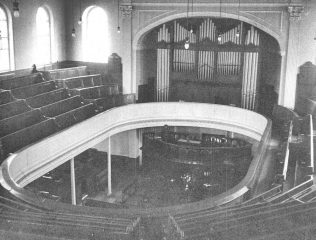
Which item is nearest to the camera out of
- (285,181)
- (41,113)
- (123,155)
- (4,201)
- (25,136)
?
(4,201)

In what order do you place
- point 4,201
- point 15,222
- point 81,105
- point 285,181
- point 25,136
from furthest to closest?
point 81,105 < point 25,136 < point 285,181 < point 4,201 < point 15,222

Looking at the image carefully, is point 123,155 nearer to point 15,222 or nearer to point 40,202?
point 40,202

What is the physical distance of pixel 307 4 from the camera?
16.9m

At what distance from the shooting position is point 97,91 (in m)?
17.9

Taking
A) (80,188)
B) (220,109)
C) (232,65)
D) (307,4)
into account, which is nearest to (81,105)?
(80,188)

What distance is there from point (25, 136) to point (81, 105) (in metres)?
4.17

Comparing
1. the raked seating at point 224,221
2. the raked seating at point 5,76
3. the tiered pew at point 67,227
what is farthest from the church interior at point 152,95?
the tiered pew at point 67,227

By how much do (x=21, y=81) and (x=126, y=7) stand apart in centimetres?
666

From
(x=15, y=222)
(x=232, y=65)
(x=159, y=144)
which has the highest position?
(x=232, y=65)

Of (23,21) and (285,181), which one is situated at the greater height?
(23,21)

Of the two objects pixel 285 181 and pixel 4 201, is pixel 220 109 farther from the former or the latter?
pixel 4 201

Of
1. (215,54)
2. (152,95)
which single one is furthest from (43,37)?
(215,54)

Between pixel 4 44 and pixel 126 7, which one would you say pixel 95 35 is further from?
pixel 4 44

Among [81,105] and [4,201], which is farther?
[81,105]
